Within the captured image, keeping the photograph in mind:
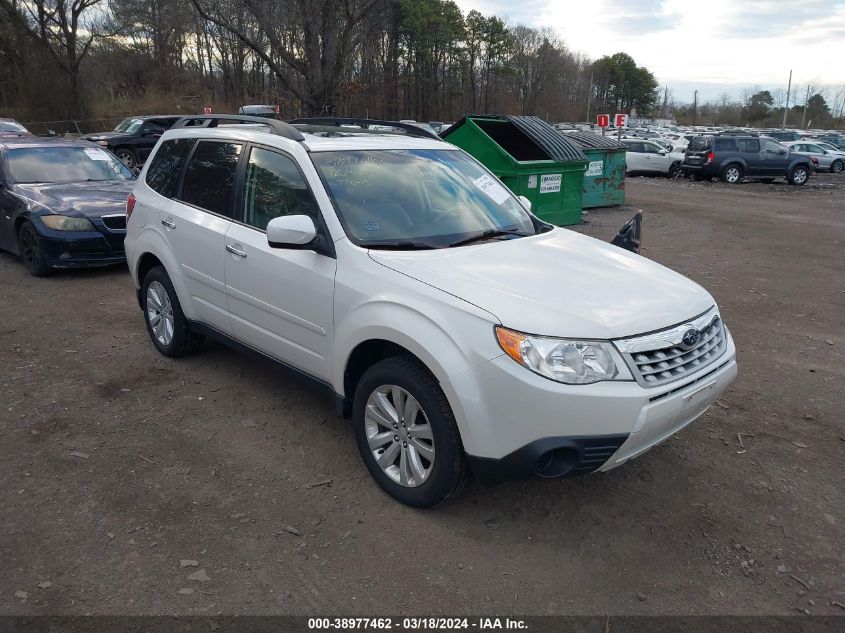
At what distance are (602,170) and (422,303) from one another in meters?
12.4

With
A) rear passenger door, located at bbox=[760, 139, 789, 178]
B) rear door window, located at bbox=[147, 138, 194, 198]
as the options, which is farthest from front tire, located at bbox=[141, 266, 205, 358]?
rear passenger door, located at bbox=[760, 139, 789, 178]

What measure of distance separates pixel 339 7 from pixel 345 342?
49.6ft

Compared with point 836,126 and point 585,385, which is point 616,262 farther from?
point 836,126

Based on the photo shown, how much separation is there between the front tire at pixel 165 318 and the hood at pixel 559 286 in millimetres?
2332

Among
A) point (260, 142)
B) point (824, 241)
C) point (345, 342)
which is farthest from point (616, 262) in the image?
point (824, 241)

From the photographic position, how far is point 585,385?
2.81 meters

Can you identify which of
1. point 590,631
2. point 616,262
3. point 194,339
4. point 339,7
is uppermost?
point 339,7

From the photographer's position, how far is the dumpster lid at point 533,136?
11695 millimetres

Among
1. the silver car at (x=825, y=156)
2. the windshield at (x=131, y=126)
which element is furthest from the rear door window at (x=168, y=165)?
the silver car at (x=825, y=156)

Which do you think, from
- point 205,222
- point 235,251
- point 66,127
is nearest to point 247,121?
point 205,222

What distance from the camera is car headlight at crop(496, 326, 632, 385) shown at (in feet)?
9.27

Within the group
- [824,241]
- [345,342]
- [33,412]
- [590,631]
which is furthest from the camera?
[824,241]

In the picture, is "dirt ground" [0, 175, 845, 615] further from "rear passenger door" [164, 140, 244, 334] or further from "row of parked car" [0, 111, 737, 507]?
"rear passenger door" [164, 140, 244, 334]

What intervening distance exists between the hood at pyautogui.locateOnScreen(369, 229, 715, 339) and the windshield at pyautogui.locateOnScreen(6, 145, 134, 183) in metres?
7.04
